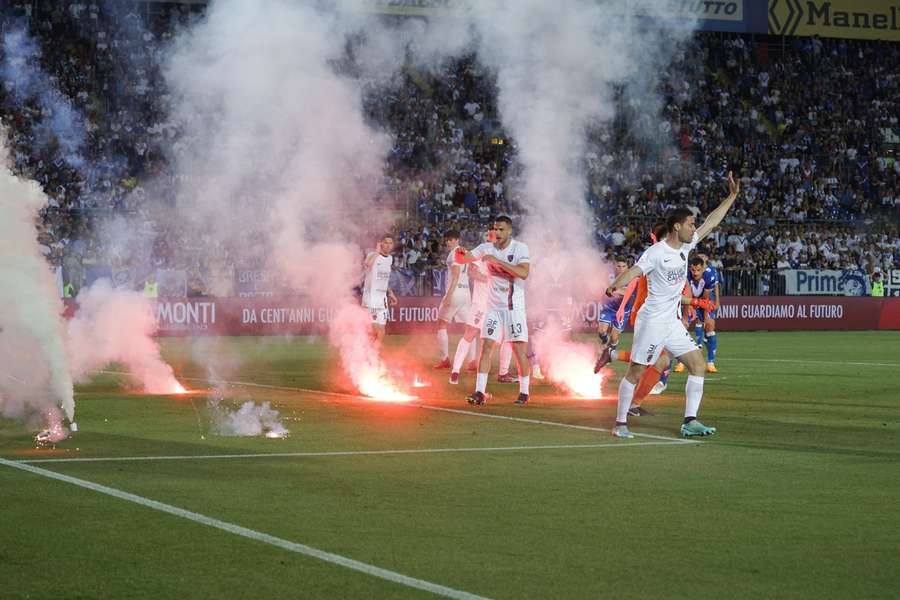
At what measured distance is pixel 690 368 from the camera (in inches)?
519

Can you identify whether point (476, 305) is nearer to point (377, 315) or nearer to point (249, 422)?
point (377, 315)

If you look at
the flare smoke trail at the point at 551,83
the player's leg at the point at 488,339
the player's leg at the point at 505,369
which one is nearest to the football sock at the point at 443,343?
the flare smoke trail at the point at 551,83

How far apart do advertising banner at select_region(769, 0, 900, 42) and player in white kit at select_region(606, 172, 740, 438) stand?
103 ft

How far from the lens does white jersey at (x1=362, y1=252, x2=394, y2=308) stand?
22016 mm

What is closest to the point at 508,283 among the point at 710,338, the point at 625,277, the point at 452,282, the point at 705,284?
the point at 452,282

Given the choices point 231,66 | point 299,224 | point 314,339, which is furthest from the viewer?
point 314,339

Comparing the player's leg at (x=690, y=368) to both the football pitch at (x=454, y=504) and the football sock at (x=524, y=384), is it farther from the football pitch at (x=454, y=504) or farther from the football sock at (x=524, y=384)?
the football sock at (x=524, y=384)

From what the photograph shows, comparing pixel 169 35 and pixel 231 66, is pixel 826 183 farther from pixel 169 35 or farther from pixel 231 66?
pixel 231 66

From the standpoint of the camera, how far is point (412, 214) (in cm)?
3609

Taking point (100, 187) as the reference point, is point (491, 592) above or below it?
below

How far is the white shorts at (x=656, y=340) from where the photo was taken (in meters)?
13.0

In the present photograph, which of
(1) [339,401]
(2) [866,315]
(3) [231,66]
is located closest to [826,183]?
(2) [866,315]

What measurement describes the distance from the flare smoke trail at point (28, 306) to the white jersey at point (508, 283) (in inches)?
224

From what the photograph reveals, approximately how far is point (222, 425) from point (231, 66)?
10.2 metres
